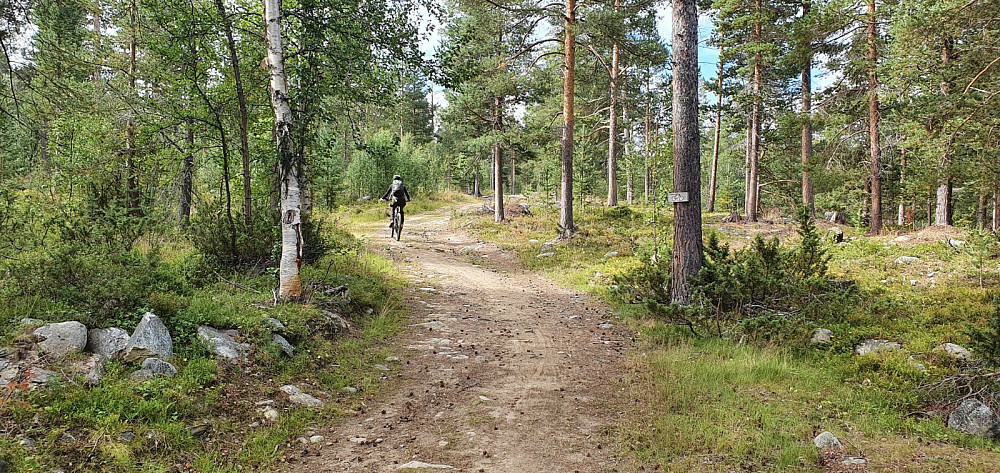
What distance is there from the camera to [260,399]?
15.4 ft

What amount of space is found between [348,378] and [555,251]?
9812 millimetres

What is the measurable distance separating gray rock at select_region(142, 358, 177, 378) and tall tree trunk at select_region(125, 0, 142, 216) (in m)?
4.15

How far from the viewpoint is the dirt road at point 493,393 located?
4066 mm

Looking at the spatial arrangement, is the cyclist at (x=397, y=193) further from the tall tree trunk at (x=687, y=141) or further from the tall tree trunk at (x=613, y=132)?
the tall tree trunk at (x=613, y=132)

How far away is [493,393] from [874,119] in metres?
15.9

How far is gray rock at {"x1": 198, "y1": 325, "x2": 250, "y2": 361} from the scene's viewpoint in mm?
5020

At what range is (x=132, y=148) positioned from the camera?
983cm

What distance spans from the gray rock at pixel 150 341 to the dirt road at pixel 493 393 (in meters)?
1.72

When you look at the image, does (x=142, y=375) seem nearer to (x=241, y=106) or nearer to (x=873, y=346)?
(x=241, y=106)

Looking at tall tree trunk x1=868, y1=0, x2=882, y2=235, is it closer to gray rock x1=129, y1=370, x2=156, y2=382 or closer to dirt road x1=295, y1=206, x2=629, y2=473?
dirt road x1=295, y1=206, x2=629, y2=473

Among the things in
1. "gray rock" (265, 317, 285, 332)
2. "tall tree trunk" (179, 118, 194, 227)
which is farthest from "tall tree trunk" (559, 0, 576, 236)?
"gray rock" (265, 317, 285, 332)

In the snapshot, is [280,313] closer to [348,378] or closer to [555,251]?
[348,378]

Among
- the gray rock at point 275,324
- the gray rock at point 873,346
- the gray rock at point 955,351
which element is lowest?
Result: the gray rock at point 873,346

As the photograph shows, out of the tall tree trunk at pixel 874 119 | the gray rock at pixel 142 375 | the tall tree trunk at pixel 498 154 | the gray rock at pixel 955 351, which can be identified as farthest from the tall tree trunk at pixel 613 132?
the gray rock at pixel 142 375
